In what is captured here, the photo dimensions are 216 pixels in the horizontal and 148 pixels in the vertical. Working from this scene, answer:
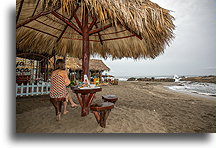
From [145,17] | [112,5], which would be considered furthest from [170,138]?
[112,5]

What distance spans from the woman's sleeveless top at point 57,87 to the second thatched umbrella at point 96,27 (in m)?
0.58

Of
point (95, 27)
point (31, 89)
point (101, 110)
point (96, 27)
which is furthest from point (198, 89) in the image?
point (31, 89)

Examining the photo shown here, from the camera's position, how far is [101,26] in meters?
2.30

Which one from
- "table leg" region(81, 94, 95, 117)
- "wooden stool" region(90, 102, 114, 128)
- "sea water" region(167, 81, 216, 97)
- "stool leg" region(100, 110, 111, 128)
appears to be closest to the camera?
"wooden stool" region(90, 102, 114, 128)

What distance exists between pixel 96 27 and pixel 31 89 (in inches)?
165

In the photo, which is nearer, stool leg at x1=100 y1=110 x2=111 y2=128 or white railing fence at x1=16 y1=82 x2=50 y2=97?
stool leg at x1=100 y1=110 x2=111 y2=128

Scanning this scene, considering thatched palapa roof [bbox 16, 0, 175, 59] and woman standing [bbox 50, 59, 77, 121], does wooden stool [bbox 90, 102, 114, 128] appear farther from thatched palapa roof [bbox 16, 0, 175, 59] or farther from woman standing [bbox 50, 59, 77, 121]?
thatched palapa roof [bbox 16, 0, 175, 59]

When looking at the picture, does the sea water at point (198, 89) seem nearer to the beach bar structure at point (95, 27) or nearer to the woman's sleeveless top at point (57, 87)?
the beach bar structure at point (95, 27)

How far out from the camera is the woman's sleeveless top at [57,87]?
6.65ft

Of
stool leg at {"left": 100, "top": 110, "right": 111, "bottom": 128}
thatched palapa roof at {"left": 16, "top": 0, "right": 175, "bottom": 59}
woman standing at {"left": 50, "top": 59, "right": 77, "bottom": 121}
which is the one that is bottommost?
stool leg at {"left": 100, "top": 110, "right": 111, "bottom": 128}

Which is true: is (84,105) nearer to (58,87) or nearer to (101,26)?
(58,87)

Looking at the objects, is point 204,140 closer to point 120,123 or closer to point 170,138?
point 170,138

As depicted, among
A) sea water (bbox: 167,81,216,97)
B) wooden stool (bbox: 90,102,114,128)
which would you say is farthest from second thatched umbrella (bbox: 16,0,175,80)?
sea water (bbox: 167,81,216,97)

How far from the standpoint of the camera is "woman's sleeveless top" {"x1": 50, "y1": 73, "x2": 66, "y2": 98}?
2028 mm
